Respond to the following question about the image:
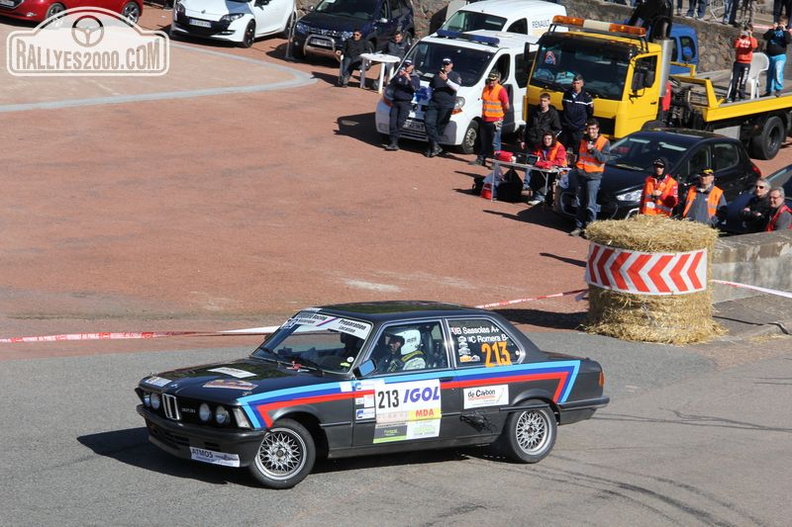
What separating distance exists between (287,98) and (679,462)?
2046 cm

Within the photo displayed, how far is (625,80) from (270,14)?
559 inches

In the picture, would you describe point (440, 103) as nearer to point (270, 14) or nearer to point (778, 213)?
point (778, 213)

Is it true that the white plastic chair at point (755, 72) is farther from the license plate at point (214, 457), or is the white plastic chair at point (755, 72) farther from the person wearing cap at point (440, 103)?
the license plate at point (214, 457)

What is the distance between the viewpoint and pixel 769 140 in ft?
90.5

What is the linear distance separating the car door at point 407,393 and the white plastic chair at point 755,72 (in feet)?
66.7

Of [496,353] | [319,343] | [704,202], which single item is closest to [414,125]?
[704,202]

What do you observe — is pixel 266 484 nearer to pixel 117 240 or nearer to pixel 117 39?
pixel 117 240

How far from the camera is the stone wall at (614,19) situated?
34562 millimetres

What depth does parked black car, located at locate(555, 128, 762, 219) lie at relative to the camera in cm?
2005

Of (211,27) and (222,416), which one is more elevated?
(211,27)

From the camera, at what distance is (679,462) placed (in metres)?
9.86

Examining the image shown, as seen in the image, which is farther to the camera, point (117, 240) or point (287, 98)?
point (287, 98)

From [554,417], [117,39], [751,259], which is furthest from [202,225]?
[117,39]

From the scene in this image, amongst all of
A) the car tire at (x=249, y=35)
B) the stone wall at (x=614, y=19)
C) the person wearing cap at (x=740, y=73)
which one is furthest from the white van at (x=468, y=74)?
the stone wall at (x=614, y=19)
